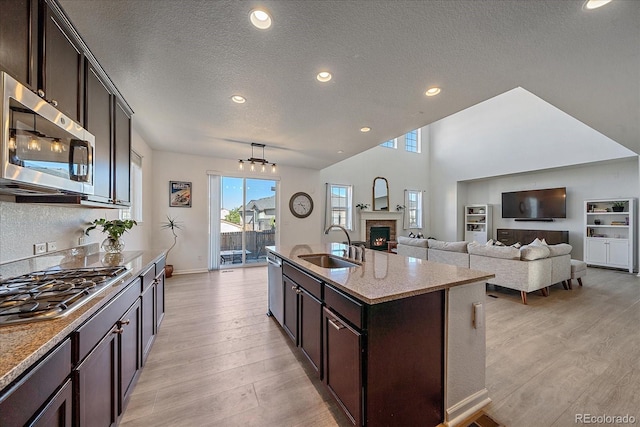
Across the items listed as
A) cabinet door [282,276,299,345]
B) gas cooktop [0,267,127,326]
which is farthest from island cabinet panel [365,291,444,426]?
gas cooktop [0,267,127,326]

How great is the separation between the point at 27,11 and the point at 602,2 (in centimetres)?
315

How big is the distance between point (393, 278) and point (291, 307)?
1133 millimetres

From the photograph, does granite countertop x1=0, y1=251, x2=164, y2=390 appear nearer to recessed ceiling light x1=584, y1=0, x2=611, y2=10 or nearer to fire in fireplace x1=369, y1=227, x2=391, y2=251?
recessed ceiling light x1=584, y1=0, x2=611, y2=10

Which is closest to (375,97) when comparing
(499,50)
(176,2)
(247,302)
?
(499,50)

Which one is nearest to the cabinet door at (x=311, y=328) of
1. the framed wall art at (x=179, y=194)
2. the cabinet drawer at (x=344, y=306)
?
the cabinet drawer at (x=344, y=306)

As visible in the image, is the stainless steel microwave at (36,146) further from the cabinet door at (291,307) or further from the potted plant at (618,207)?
the potted plant at (618,207)

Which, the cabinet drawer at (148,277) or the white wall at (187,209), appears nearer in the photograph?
the cabinet drawer at (148,277)

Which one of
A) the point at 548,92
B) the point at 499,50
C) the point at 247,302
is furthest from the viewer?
the point at 247,302

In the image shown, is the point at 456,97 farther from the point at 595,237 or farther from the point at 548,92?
the point at 595,237

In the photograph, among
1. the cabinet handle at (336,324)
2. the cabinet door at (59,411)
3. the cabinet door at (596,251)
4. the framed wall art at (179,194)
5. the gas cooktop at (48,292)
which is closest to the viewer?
the cabinet door at (59,411)

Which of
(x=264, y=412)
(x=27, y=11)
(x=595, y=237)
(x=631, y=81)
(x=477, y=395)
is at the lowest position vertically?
(x=264, y=412)

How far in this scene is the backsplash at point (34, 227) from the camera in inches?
59.4

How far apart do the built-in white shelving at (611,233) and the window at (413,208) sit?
420 cm

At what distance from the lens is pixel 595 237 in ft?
18.9
